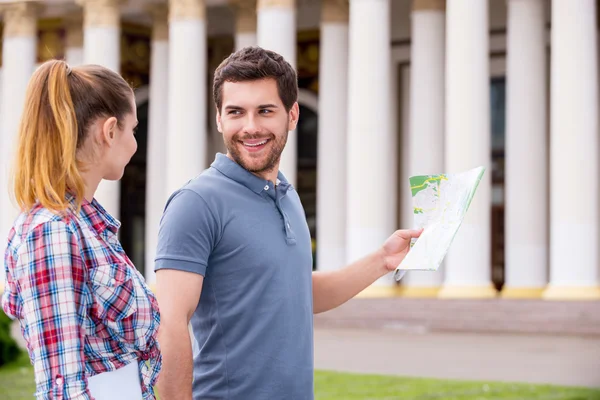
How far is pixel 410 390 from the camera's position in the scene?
15.4m

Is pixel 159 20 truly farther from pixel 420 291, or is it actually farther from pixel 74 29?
pixel 420 291

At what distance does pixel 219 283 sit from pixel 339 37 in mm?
32181

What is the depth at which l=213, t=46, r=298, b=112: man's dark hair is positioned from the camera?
14.6ft

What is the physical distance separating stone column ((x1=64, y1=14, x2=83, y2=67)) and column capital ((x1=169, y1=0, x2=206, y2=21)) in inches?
245

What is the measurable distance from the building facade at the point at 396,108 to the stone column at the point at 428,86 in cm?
5

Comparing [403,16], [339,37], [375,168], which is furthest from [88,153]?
[403,16]

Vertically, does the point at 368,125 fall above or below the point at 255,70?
above

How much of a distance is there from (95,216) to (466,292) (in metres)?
26.3

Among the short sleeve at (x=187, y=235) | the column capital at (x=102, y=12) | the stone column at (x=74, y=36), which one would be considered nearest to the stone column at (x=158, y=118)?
the column capital at (x=102, y=12)

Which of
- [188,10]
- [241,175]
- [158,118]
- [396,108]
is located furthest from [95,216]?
[158,118]

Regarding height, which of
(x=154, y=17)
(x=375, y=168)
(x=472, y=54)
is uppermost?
(x=154, y=17)

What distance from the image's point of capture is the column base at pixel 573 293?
26906 mm

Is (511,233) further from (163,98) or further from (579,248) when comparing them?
(163,98)

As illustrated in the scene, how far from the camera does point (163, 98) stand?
131 ft
